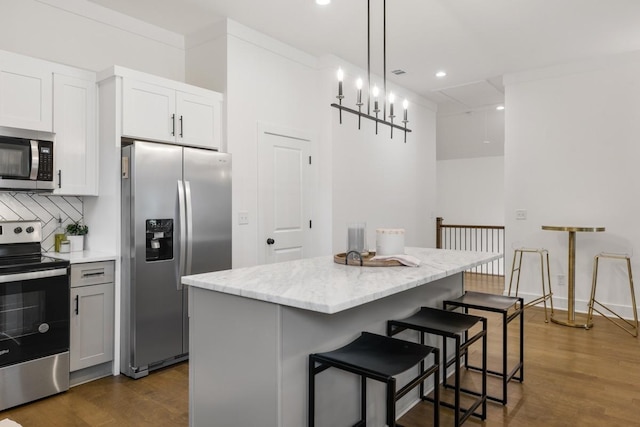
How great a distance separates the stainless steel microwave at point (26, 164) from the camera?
293cm

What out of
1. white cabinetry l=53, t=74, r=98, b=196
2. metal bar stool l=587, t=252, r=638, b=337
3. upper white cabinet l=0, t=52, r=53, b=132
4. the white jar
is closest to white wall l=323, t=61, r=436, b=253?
the white jar

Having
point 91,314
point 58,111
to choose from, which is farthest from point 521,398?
point 58,111

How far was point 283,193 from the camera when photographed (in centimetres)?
447

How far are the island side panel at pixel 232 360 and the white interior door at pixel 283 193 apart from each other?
218cm

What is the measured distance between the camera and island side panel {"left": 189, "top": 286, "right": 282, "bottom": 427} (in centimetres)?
175

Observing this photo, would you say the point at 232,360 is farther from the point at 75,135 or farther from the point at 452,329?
the point at 75,135

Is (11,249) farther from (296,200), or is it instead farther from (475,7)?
(475,7)

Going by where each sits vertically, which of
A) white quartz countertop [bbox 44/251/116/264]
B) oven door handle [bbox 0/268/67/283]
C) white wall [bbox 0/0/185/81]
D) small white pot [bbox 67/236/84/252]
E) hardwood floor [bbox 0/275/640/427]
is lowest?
hardwood floor [bbox 0/275/640/427]

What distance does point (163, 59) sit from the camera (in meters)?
4.13

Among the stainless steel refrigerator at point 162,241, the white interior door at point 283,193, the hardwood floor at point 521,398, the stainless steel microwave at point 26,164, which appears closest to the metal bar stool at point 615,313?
the hardwood floor at point 521,398

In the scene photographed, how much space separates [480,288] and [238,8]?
514 cm

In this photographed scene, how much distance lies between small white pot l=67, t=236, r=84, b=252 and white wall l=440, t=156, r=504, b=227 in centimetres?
809

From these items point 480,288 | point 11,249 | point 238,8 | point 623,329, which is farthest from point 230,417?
point 480,288

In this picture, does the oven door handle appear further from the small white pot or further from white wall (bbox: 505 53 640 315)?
white wall (bbox: 505 53 640 315)
